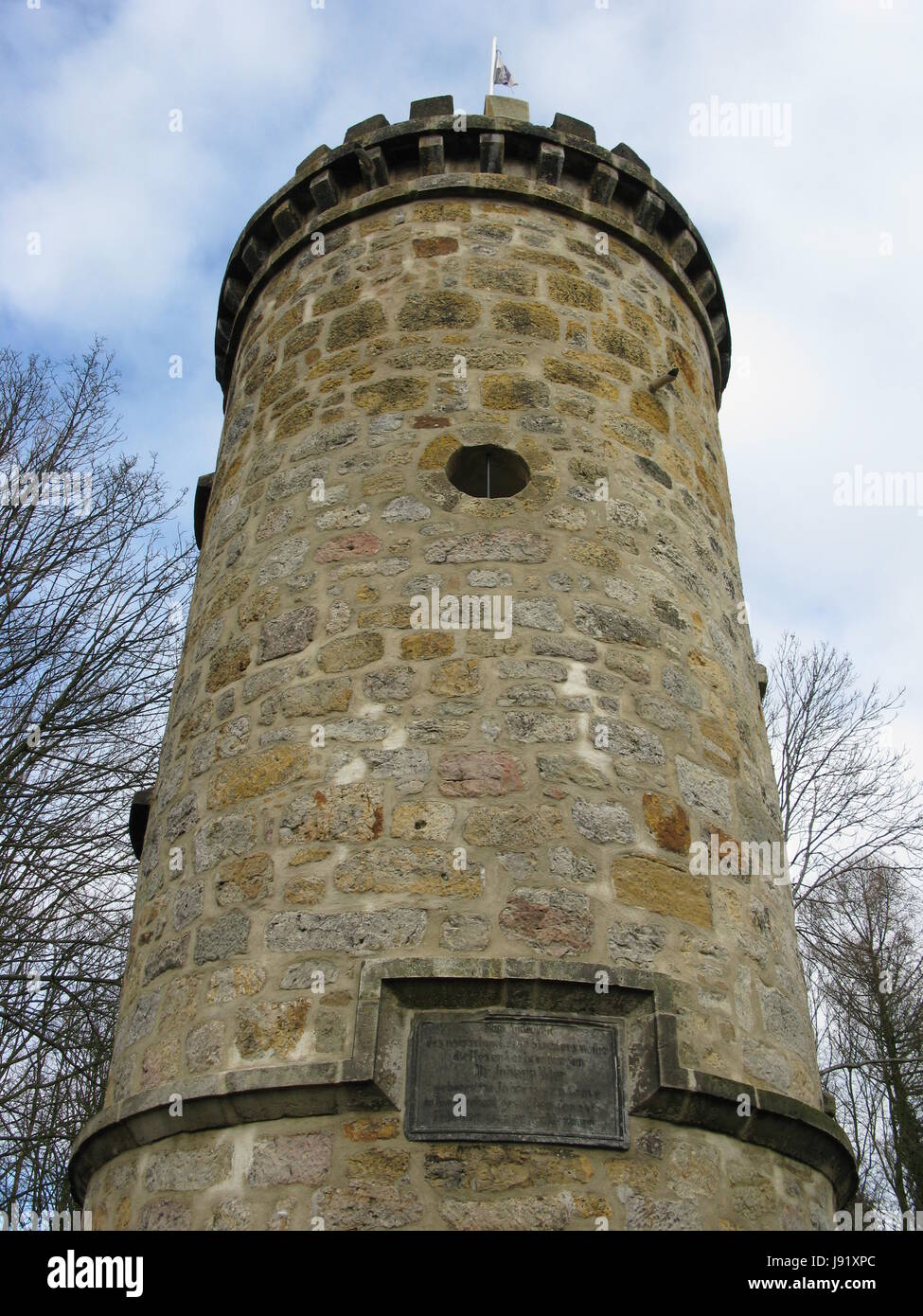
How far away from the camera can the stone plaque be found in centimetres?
354

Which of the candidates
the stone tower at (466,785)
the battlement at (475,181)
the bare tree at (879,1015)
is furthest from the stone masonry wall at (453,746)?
the bare tree at (879,1015)

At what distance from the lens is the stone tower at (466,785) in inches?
143

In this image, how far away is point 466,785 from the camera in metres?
4.20

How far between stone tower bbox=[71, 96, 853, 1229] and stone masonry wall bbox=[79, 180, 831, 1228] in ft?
0.05

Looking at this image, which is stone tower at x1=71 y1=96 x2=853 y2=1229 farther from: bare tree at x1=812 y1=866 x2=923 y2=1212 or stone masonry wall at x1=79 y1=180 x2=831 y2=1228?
bare tree at x1=812 y1=866 x2=923 y2=1212

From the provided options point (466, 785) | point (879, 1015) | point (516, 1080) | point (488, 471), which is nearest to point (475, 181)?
point (488, 471)

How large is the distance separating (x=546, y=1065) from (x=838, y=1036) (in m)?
11.9

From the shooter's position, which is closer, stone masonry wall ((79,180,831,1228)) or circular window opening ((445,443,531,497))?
stone masonry wall ((79,180,831,1228))

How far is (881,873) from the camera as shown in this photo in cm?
1423

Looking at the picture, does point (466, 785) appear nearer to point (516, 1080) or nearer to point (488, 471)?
point (516, 1080)

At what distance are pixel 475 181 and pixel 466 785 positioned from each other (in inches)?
147

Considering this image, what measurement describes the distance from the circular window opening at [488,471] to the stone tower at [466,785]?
0.06 feet

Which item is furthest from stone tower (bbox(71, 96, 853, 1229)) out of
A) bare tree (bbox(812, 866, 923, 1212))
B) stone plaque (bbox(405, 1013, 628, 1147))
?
bare tree (bbox(812, 866, 923, 1212))
